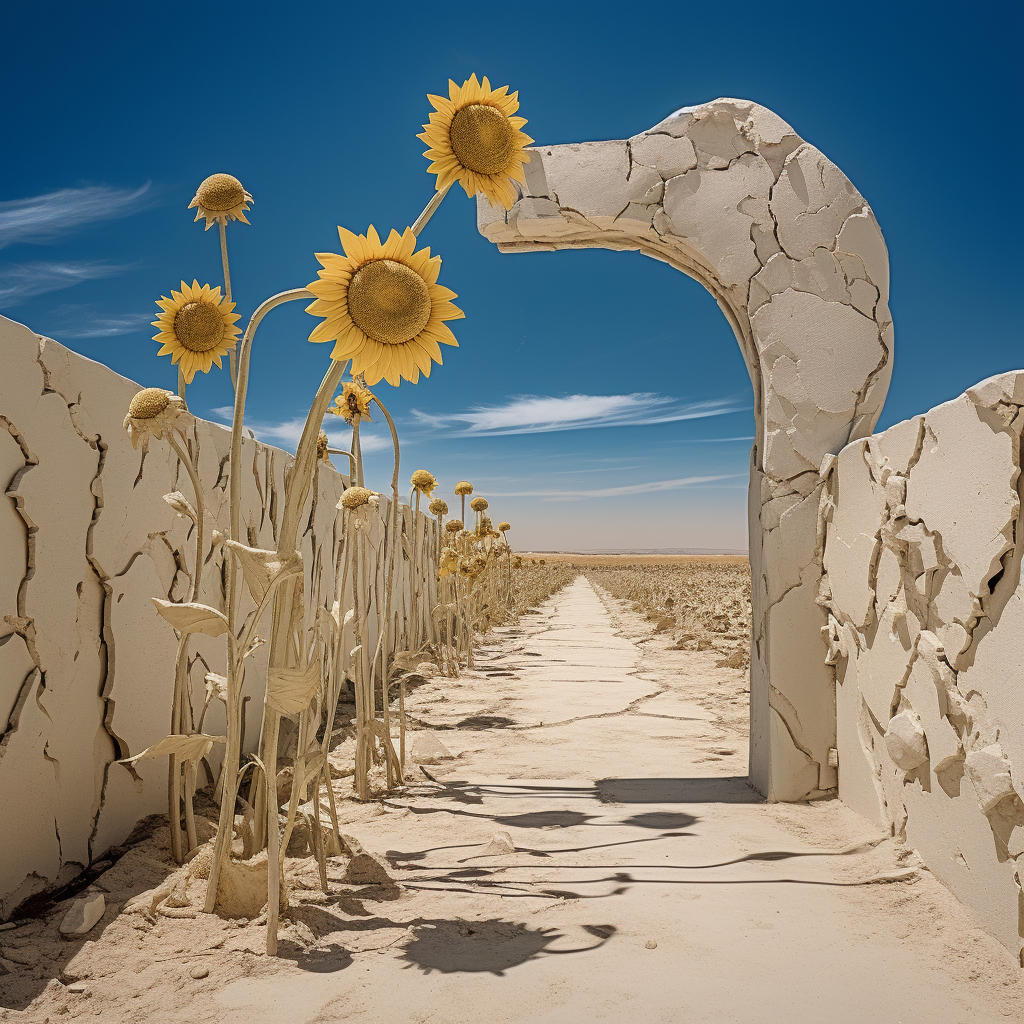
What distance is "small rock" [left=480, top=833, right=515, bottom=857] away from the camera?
2271 mm

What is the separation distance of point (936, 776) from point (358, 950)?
1.61 m

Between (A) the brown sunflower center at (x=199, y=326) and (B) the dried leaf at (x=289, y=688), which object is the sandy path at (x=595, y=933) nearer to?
(B) the dried leaf at (x=289, y=688)

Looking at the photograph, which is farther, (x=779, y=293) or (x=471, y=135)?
(x=779, y=293)

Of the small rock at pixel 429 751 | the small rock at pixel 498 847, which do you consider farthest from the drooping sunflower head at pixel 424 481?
the small rock at pixel 498 847

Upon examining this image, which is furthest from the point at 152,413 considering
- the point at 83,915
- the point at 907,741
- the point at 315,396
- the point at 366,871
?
the point at 907,741

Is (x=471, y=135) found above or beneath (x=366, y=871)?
above

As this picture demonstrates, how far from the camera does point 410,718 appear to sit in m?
4.41

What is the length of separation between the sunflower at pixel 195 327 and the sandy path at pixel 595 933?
4.67ft

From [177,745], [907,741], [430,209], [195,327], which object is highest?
[430,209]

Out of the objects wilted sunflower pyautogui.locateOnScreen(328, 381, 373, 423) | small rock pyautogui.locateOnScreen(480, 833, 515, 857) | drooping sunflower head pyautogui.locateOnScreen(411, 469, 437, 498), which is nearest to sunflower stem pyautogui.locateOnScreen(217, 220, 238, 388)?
wilted sunflower pyautogui.locateOnScreen(328, 381, 373, 423)

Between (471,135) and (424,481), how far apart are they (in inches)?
116

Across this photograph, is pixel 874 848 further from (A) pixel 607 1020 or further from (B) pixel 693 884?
(A) pixel 607 1020

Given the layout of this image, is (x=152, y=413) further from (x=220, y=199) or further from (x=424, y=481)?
(x=424, y=481)

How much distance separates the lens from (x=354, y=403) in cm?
271
